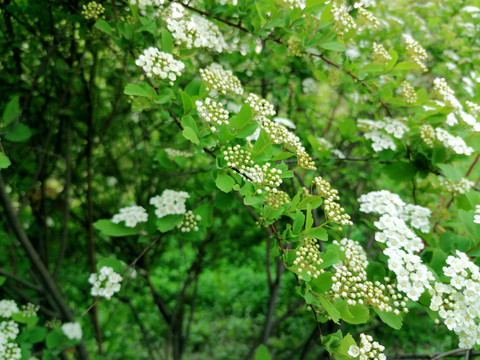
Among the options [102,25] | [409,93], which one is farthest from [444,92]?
[102,25]

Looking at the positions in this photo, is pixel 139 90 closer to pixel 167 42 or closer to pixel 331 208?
pixel 167 42

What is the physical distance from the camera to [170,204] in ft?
4.99

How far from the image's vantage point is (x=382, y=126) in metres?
1.80

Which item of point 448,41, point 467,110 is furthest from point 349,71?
point 448,41

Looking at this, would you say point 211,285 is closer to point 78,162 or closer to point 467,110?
point 78,162

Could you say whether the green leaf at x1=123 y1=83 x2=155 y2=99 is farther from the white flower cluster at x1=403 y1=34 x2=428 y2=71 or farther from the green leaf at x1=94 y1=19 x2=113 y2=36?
the white flower cluster at x1=403 y1=34 x2=428 y2=71

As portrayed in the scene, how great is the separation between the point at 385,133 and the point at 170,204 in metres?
1.06

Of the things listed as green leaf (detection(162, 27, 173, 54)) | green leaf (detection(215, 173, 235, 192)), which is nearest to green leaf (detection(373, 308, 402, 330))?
green leaf (detection(215, 173, 235, 192))

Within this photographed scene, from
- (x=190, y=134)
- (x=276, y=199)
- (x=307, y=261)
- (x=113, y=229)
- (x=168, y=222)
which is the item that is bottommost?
(x=113, y=229)

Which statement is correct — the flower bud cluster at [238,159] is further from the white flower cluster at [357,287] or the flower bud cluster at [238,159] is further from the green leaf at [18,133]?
the green leaf at [18,133]

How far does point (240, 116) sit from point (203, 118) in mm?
114

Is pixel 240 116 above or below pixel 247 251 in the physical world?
above

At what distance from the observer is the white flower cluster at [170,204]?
1.49 m

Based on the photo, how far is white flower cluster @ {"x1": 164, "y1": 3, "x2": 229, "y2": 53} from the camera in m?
1.35
